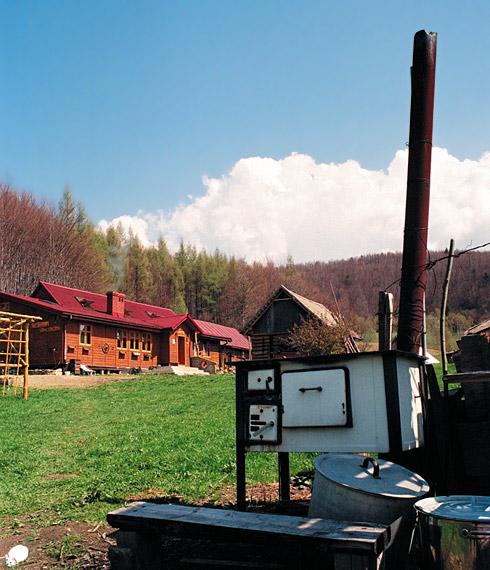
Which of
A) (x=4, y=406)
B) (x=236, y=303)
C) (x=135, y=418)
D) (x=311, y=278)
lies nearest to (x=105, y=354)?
(x=4, y=406)

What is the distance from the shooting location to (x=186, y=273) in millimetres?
69188

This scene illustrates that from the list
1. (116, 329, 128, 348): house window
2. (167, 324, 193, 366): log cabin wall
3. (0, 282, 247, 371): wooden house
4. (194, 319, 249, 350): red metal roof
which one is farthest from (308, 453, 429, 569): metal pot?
(194, 319, 249, 350): red metal roof

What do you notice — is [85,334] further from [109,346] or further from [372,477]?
[372,477]

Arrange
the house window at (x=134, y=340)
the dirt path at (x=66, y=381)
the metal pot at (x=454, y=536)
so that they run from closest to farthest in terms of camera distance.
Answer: the metal pot at (x=454, y=536) < the dirt path at (x=66, y=381) < the house window at (x=134, y=340)

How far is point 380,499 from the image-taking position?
3518 millimetres

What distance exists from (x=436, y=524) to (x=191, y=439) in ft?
22.0

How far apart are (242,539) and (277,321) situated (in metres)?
27.8

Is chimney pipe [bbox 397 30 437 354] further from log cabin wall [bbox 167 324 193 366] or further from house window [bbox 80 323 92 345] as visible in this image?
log cabin wall [bbox 167 324 193 366]

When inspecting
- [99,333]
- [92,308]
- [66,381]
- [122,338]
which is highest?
[92,308]

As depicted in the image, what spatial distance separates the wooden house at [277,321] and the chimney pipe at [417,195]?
23.5 m

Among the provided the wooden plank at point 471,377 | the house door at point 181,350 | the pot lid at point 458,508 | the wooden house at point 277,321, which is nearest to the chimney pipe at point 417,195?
the wooden plank at point 471,377

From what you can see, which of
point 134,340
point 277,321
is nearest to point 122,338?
point 134,340

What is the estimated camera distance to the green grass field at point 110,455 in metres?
5.79

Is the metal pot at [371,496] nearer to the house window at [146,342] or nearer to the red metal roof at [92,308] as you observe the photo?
the red metal roof at [92,308]
